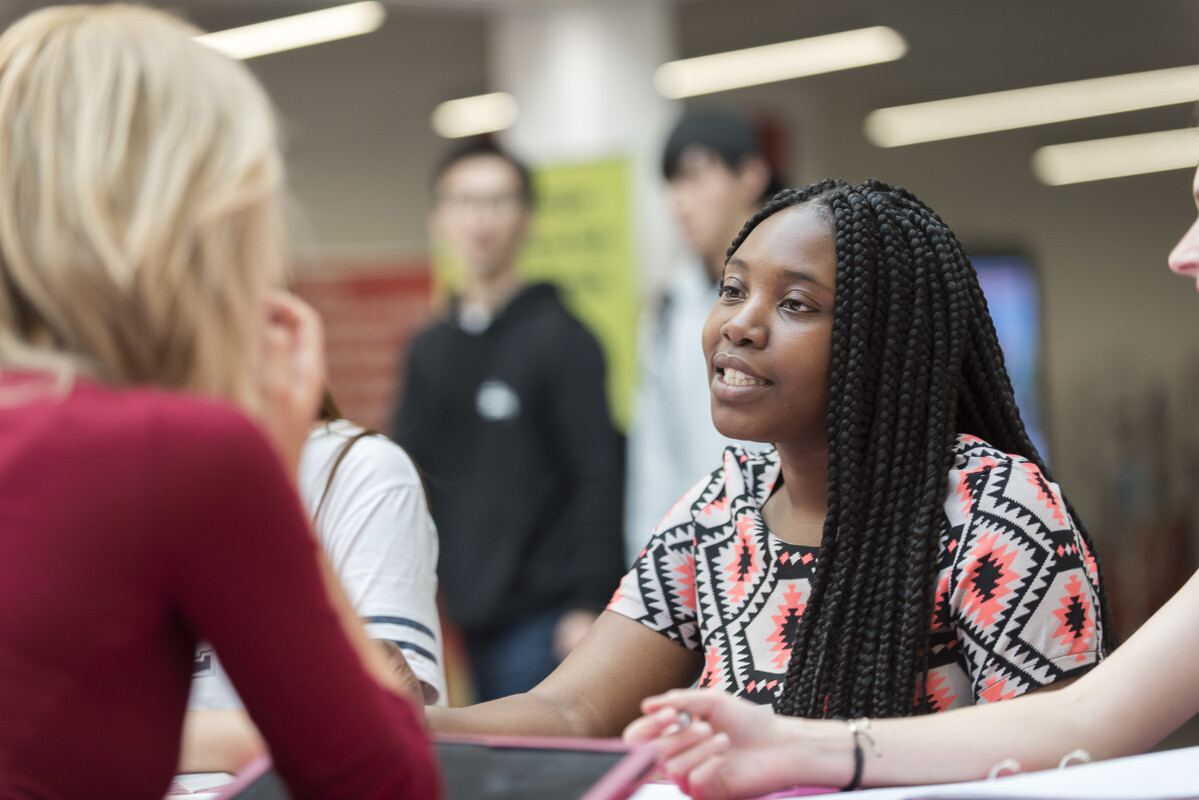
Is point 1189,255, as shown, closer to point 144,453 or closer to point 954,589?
point 954,589

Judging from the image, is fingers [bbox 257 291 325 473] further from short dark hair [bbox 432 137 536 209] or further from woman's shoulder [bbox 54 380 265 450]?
short dark hair [bbox 432 137 536 209]

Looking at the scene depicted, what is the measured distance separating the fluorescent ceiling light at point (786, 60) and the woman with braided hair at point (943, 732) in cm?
637

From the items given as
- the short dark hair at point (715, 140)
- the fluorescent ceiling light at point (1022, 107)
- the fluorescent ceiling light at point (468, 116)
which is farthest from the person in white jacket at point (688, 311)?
the fluorescent ceiling light at point (1022, 107)

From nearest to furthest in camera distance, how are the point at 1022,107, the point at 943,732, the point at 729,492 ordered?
the point at 943,732
the point at 729,492
the point at 1022,107

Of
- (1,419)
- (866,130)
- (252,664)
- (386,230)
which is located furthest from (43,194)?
(866,130)

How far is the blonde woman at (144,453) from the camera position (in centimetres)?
93

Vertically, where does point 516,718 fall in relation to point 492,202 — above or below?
below

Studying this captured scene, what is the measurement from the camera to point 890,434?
5.62ft

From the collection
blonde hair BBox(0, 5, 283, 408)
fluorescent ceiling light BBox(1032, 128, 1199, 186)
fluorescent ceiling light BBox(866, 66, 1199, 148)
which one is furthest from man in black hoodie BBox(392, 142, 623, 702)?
fluorescent ceiling light BBox(1032, 128, 1199, 186)

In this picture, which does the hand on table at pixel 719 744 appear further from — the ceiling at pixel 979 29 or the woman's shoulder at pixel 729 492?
the ceiling at pixel 979 29

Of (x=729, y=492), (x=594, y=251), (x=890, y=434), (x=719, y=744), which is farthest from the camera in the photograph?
(x=594, y=251)

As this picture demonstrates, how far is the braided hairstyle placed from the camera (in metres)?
1.61

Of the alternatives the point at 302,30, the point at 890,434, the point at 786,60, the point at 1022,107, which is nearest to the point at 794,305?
the point at 890,434

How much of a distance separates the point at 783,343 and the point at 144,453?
1002mm
